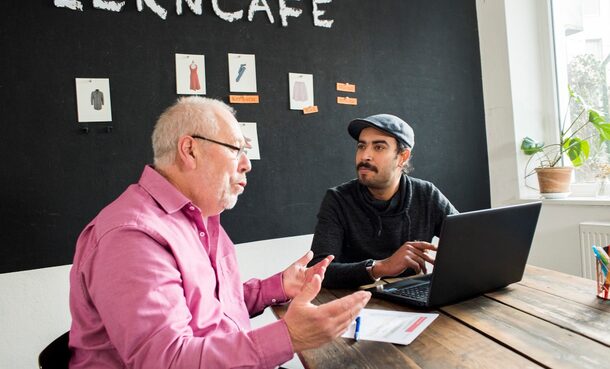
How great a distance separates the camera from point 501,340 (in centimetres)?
90

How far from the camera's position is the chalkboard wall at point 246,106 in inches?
73.4

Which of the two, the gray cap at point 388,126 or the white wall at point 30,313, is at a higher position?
the gray cap at point 388,126

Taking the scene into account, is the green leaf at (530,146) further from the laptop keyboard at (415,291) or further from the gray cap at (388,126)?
the laptop keyboard at (415,291)

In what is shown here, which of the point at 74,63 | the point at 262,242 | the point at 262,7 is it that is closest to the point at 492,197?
the point at 262,242

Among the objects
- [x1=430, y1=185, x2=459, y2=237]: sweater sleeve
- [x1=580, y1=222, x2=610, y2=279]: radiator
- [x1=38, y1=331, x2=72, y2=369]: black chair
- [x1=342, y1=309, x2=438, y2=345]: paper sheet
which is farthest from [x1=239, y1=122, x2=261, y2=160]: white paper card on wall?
[x1=580, y1=222, x2=610, y2=279]: radiator

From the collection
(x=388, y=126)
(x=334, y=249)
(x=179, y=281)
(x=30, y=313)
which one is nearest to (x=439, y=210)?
(x=388, y=126)

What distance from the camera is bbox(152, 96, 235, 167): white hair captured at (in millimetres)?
1121

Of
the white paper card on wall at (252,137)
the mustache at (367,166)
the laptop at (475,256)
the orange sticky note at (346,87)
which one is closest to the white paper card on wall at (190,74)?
the white paper card on wall at (252,137)

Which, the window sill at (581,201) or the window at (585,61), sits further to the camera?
the window at (585,61)

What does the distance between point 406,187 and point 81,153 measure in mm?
1517

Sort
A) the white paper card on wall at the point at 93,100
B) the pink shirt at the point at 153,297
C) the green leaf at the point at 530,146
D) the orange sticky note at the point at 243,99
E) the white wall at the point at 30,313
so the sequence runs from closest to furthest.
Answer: the pink shirt at the point at 153,297, the white wall at the point at 30,313, the white paper card on wall at the point at 93,100, the orange sticky note at the point at 243,99, the green leaf at the point at 530,146

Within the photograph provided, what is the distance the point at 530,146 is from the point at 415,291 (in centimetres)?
204

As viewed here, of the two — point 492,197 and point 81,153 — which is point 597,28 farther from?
point 81,153

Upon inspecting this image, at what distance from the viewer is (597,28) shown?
8.55 feet
